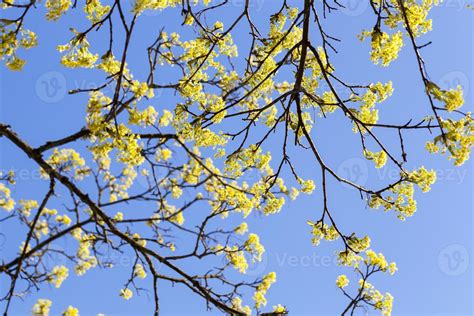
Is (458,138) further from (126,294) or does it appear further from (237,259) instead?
(126,294)

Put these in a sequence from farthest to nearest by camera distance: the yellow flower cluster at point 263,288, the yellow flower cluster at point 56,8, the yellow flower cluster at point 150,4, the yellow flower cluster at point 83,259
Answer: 1. the yellow flower cluster at point 83,259
2. the yellow flower cluster at point 263,288
3. the yellow flower cluster at point 56,8
4. the yellow flower cluster at point 150,4

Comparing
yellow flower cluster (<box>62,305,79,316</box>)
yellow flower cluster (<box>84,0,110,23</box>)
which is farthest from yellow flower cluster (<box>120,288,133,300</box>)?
yellow flower cluster (<box>84,0,110,23</box>)

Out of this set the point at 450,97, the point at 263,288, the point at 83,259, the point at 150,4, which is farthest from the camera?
the point at 83,259

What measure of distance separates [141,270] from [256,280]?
226 centimetres

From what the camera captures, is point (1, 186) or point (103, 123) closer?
point (103, 123)

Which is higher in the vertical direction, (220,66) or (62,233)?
(220,66)

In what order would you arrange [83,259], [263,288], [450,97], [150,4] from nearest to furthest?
1. [450,97]
2. [150,4]
3. [263,288]
4. [83,259]

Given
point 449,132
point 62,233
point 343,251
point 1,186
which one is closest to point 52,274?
point 62,233

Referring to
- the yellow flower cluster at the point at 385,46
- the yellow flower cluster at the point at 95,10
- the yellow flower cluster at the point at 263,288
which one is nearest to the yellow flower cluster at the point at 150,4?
the yellow flower cluster at the point at 95,10

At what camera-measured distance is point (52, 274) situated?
21.7 ft

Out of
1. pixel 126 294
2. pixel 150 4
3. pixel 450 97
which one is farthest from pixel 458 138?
pixel 126 294

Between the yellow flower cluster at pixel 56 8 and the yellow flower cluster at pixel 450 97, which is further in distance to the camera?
the yellow flower cluster at pixel 56 8

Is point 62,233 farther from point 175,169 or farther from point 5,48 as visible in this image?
point 5,48

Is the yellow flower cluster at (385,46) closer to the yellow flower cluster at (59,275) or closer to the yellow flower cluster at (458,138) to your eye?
the yellow flower cluster at (458,138)
